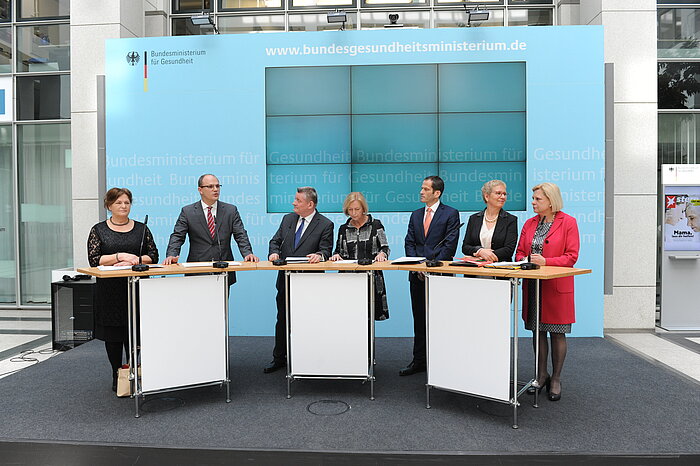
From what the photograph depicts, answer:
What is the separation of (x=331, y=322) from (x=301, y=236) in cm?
94

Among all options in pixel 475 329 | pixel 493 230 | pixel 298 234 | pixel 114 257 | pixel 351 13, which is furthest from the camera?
pixel 351 13

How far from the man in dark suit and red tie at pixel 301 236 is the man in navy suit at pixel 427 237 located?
763mm

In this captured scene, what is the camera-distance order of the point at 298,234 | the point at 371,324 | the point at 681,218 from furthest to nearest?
the point at 681,218
the point at 298,234
the point at 371,324

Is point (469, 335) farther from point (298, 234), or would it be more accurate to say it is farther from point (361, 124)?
point (361, 124)

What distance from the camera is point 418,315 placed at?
13.9ft

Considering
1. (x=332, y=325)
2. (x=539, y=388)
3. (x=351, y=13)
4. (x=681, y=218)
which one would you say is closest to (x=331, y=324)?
(x=332, y=325)

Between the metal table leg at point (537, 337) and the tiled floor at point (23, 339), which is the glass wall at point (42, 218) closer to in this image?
the tiled floor at point (23, 339)

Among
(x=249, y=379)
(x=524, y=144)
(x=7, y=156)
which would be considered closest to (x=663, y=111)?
(x=524, y=144)

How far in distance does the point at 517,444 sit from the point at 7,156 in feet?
26.3

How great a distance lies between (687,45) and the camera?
628cm

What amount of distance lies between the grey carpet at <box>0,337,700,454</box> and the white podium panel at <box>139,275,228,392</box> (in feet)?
0.83

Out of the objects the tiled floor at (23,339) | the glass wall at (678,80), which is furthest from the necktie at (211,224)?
the glass wall at (678,80)

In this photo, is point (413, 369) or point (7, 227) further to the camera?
point (7, 227)

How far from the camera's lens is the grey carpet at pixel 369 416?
2895 mm
